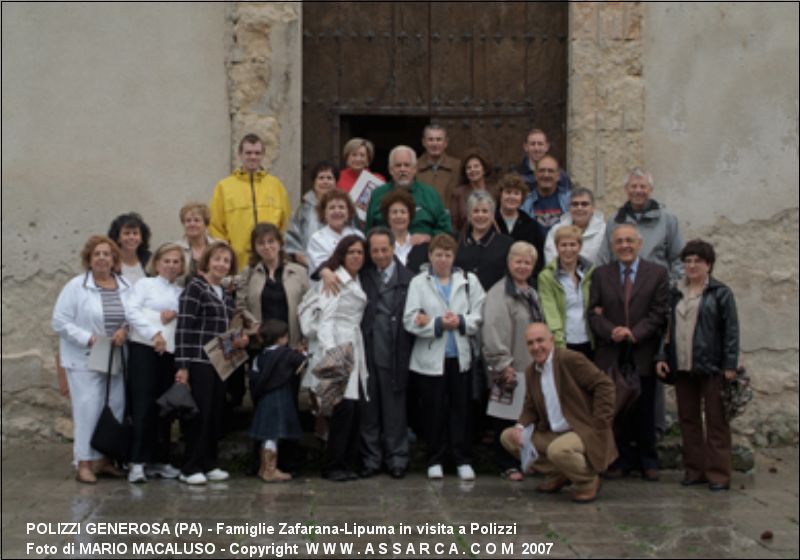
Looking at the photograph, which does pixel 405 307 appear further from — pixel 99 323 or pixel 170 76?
pixel 170 76

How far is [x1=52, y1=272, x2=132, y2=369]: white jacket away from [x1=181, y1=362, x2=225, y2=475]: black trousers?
2.20 feet

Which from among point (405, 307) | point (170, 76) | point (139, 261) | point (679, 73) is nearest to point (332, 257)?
point (405, 307)

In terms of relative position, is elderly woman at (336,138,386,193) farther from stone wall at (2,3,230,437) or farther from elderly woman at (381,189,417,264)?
stone wall at (2,3,230,437)

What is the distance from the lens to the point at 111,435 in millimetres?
8062

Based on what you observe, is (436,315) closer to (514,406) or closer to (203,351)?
(514,406)

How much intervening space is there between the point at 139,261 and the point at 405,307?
1.85 m

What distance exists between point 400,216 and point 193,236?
138cm

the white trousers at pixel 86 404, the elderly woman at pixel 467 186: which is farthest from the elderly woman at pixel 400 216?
the white trousers at pixel 86 404

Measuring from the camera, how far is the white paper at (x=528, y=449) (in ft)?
25.3

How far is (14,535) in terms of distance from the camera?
6750mm

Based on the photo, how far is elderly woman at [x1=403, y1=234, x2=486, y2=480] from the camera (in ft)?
27.1

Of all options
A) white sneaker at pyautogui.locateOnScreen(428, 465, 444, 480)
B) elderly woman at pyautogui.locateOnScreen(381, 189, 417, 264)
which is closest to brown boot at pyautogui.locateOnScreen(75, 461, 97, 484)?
white sneaker at pyautogui.locateOnScreen(428, 465, 444, 480)

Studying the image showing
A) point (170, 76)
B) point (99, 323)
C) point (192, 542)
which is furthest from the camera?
point (170, 76)

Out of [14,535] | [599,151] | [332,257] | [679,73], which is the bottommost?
[14,535]
